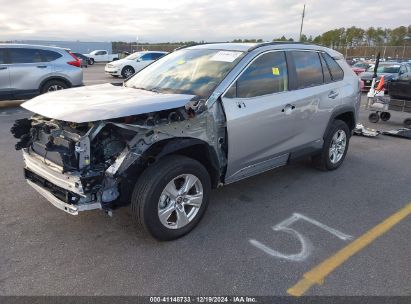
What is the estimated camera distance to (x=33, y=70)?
9930 millimetres

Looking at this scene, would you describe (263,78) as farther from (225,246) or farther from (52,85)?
(52,85)

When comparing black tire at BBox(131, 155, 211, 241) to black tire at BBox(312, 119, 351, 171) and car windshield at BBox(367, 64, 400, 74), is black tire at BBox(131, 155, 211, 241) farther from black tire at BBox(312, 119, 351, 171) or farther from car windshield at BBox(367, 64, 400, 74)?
car windshield at BBox(367, 64, 400, 74)

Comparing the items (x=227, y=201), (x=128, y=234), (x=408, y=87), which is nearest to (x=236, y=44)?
(x=227, y=201)

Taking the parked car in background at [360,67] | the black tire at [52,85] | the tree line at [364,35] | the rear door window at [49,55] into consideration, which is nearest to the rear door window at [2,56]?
the rear door window at [49,55]

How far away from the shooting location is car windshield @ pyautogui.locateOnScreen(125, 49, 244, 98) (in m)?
3.77

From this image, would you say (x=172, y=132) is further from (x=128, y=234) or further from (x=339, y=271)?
(x=339, y=271)

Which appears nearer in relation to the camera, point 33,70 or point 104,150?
point 104,150

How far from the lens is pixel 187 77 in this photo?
13.1ft

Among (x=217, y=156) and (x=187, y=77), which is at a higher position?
(x=187, y=77)

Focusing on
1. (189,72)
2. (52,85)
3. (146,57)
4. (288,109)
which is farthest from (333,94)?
(146,57)

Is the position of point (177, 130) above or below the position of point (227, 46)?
below

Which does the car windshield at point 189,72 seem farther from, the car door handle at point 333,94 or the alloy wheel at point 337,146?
the alloy wheel at point 337,146

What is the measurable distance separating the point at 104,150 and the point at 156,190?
59cm

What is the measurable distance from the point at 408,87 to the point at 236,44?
20.4 ft
